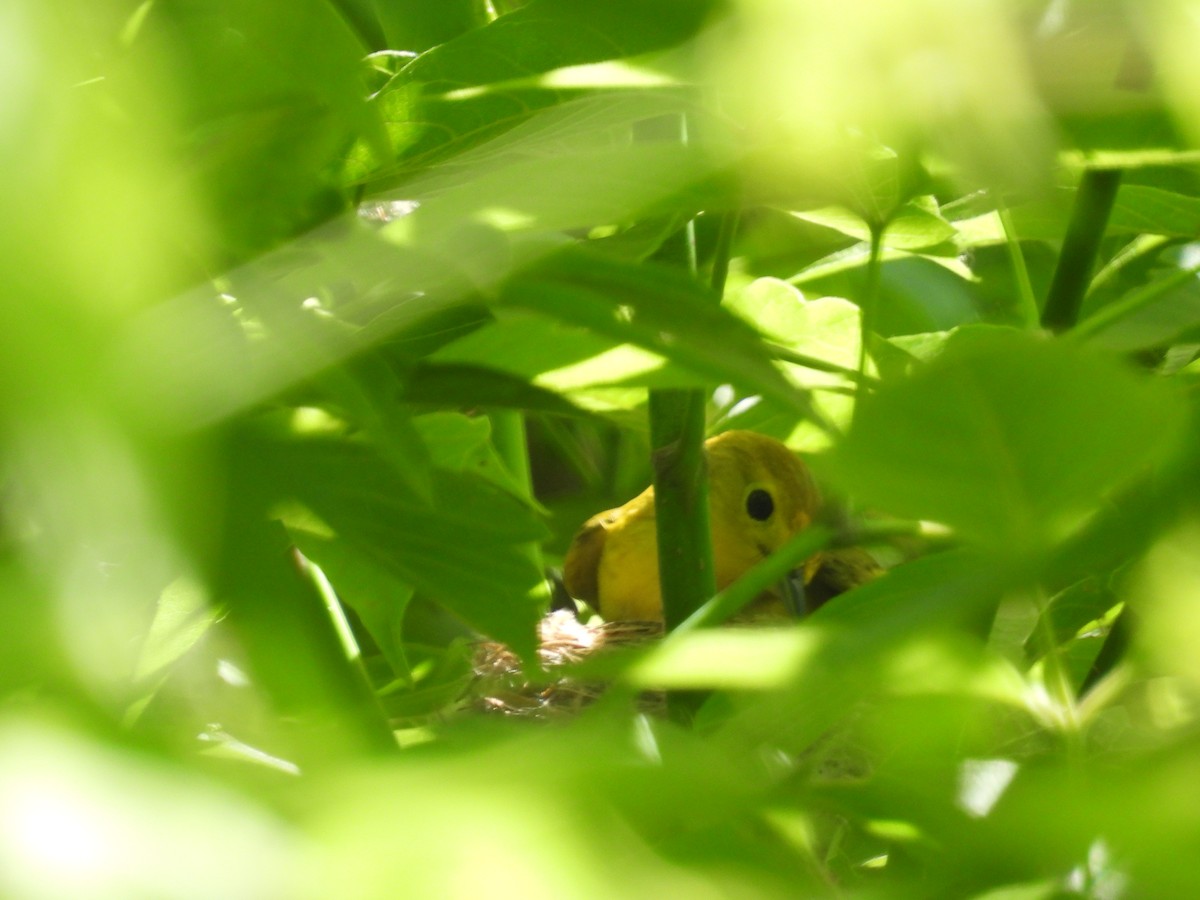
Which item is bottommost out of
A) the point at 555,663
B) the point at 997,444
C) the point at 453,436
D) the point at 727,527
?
the point at 727,527

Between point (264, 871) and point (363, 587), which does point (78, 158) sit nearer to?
point (264, 871)

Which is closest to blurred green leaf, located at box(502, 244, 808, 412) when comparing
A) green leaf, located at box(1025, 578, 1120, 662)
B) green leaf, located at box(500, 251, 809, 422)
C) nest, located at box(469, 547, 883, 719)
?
green leaf, located at box(500, 251, 809, 422)

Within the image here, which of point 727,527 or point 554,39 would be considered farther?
point 727,527

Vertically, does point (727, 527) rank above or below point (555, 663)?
below

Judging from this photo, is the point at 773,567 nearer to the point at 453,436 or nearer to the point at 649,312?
the point at 649,312

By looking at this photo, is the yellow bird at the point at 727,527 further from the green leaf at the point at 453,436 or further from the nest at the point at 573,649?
the green leaf at the point at 453,436

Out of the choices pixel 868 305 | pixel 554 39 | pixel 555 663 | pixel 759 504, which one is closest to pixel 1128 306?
pixel 868 305

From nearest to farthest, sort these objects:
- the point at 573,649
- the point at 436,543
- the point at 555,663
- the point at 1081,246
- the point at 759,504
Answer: the point at 436,543 → the point at 1081,246 → the point at 555,663 → the point at 573,649 → the point at 759,504

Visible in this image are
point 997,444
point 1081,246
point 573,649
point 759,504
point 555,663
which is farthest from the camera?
point 759,504

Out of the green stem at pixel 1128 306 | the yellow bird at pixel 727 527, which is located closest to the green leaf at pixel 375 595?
the green stem at pixel 1128 306
